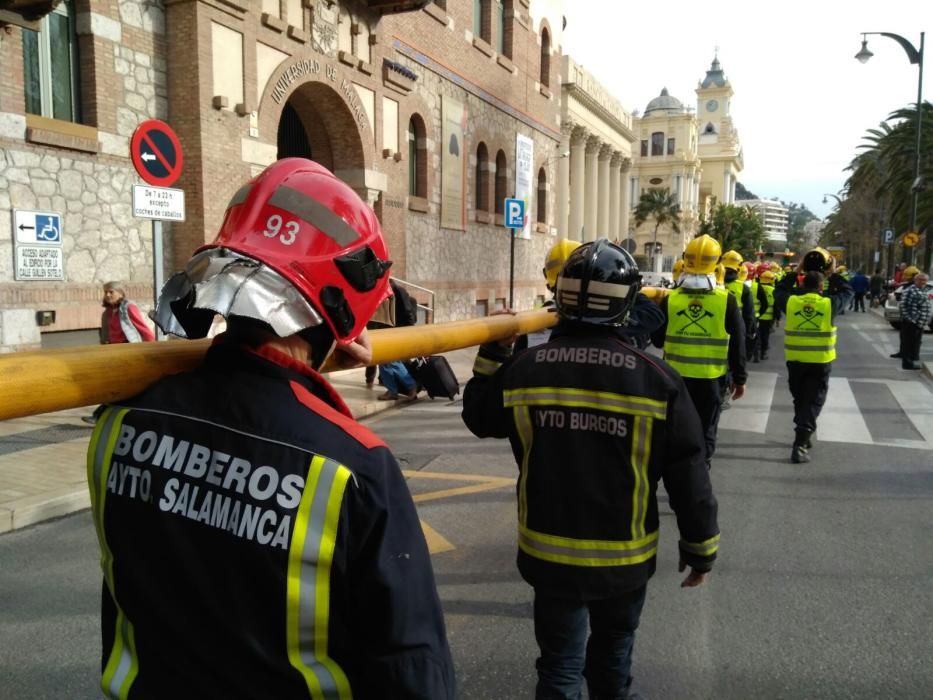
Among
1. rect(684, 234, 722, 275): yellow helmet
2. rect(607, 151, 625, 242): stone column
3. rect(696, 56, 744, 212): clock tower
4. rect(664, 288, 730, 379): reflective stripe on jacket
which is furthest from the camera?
rect(696, 56, 744, 212): clock tower

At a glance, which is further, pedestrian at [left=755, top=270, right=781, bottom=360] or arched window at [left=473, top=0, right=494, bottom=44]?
arched window at [left=473, top=0, right=494, bottom=44]

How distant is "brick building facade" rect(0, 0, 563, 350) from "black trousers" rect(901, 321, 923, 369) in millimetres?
10622

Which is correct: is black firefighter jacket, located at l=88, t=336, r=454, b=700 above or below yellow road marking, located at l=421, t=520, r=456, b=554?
above

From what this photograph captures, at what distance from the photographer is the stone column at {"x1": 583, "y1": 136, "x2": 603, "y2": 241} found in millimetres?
51125

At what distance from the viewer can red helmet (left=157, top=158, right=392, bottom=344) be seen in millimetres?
1302

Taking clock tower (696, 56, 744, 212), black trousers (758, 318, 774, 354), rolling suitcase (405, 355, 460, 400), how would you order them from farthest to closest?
Result: 1. clock tower (696, 56, 744, 212)
2. black trousers (758, 318, 774, 354)
3. rolling suitcase (405, 355, 460, 400)

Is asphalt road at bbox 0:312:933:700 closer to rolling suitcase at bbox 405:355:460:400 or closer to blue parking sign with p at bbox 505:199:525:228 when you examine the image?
rolling suitcase at bbox 405:355:460:400

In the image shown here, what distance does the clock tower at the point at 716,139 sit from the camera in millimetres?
114812

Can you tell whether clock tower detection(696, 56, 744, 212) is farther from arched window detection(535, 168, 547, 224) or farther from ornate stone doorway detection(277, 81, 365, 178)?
ornate stone doorway detection(277, 81, 365, 178)

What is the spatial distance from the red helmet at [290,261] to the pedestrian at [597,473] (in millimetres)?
1274

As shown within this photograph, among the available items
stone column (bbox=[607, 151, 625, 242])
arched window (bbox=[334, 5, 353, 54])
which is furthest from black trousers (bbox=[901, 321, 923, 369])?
stone column (bbox=[607, 151, 625, 242])

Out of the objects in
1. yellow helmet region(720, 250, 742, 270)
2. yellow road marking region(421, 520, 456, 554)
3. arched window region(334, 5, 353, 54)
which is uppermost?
arched window region(334, 5, 353, 54)

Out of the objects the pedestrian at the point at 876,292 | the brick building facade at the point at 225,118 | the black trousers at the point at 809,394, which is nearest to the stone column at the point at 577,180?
the pedestrian at the point at 876,292

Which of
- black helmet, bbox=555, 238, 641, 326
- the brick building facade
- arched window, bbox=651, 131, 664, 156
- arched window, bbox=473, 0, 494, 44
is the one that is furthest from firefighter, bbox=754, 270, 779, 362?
arched window, bbox=651, 131, 664, 156
